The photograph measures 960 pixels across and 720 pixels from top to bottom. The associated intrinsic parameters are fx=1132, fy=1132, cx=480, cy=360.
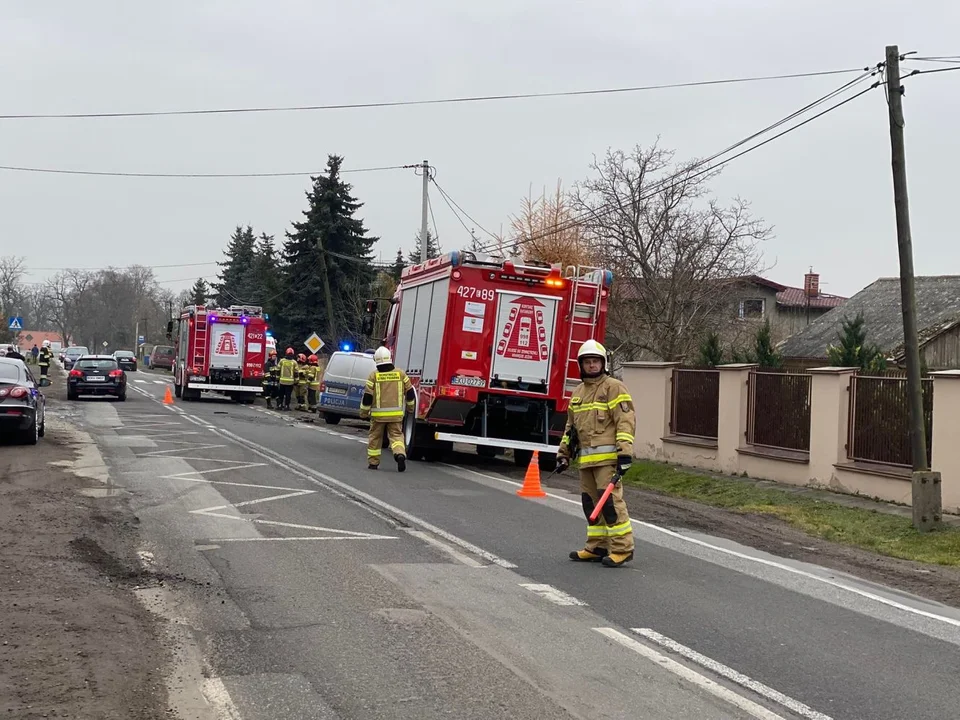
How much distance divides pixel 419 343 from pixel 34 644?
1285 cm

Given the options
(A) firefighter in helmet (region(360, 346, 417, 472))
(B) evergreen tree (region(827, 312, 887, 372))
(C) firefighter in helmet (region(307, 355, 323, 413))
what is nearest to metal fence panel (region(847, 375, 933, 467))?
(B) evergreen tree (region(827, 312, 887, 372))

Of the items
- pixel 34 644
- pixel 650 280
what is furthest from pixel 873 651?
pixel 650 280

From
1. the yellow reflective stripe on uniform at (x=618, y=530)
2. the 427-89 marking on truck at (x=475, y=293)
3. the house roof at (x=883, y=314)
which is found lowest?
the yellow reflective stripe on uniform at (x=618, y=530)

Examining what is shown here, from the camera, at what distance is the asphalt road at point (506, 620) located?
564cm

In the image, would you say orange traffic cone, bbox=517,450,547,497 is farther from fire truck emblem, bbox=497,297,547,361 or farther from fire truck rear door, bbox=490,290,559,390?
fire truck emblem, bbox=497,297,547,361

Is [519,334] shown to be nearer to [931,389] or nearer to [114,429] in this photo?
[931,389]

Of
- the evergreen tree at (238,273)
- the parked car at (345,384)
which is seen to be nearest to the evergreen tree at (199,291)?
the evergreen tree at (238,273)

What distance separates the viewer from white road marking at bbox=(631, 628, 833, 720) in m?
5.56

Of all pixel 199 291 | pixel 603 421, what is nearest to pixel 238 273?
pixel 199 291

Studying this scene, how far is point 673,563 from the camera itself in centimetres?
981

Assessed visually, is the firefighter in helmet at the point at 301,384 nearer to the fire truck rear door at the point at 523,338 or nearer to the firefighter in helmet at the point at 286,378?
the firefighter in helmet at the point at 286,378

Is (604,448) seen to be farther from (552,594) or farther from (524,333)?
(524,333)

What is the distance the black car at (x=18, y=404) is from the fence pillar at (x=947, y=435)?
1343 centimetres

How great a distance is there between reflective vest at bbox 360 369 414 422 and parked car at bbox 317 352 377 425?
9.99 metres
